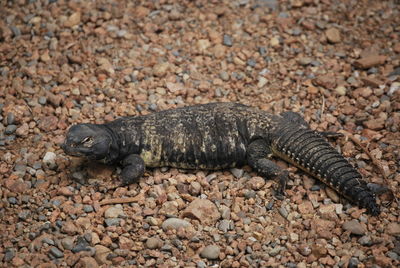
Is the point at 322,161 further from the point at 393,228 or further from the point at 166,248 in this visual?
the point at 166,248

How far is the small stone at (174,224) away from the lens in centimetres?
570

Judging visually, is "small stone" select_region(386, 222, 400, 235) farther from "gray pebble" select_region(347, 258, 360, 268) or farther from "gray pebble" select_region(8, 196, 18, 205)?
"gray pebble" select_region(8, 196, 18, 205)

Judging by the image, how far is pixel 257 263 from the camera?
5.33m

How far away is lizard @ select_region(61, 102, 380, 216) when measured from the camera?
20.4 feet

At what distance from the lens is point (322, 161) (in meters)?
6.11

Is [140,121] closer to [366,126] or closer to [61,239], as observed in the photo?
[61,239]

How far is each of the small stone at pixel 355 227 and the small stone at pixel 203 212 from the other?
4.71ft

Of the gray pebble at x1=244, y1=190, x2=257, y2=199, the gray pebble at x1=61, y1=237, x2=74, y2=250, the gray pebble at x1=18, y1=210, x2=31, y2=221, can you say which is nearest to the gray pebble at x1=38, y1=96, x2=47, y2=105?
the gray pebble at x1=18, y1=210, x2=31, y2=221

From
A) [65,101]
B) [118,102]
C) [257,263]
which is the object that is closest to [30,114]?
[65,101]

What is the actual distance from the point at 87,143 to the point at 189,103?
187cm

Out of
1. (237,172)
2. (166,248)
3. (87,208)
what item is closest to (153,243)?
(166,248)

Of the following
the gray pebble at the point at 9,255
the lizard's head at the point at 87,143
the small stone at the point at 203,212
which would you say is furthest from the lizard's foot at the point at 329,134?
the gray pebble at the point at 9,255

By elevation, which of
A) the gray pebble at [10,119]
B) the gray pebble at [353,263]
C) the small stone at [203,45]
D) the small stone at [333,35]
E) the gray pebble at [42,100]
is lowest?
the gray pebble at [353,263]

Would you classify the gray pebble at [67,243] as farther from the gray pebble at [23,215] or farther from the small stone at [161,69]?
the small stone at [161,69]
